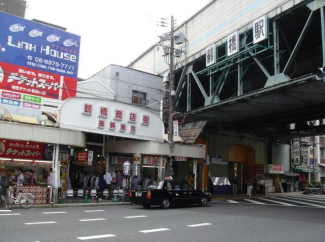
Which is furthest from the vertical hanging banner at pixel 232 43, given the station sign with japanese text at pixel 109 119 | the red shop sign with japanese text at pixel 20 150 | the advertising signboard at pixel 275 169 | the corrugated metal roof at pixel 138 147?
the advertising signboard at pixel 275 169

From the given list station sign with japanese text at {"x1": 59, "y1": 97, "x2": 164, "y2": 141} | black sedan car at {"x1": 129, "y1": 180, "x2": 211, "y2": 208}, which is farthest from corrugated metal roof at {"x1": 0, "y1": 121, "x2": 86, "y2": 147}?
black sedan car at {"x1": 129, "y1": 180, "x2": 211, "y2": 208}

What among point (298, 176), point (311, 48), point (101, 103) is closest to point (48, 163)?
point (101, 103)

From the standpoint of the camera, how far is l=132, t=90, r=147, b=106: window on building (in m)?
29.5

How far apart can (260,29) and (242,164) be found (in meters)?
18.9

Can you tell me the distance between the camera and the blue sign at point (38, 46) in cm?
2186

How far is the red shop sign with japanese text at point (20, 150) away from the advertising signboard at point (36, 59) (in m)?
3.03

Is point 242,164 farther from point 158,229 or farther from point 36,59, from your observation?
point 158,229

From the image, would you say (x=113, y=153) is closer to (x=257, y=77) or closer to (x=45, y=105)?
(x=45, y=105)

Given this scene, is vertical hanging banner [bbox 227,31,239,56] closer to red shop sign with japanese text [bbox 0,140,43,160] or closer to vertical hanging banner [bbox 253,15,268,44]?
vertical hanging banner [bbox 253,15,268,44]

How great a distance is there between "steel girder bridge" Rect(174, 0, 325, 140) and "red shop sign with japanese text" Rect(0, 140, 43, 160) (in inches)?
471

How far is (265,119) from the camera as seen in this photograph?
30.5m

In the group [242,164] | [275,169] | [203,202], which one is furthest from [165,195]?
[275,169]

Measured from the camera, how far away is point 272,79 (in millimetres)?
19734

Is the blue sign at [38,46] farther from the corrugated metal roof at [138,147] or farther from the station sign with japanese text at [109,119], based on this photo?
the corrugated metal roof at [138,147]
